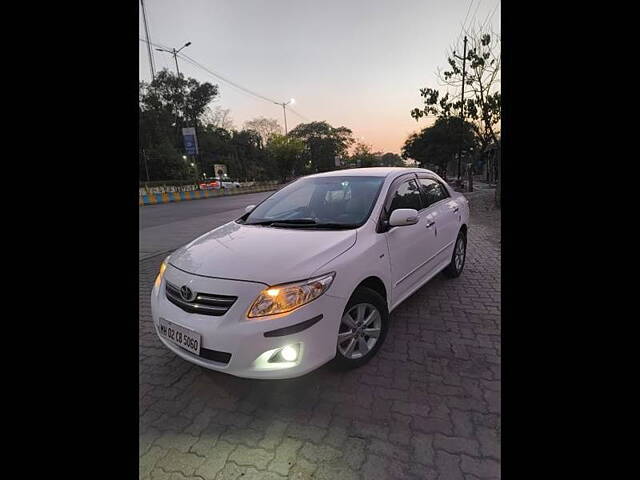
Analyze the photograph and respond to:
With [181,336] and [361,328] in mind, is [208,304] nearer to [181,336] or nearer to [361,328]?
[181,336]

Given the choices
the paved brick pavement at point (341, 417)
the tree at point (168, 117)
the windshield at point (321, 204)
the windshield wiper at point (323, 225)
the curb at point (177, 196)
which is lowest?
the paved brick pavement at point (341, 417)

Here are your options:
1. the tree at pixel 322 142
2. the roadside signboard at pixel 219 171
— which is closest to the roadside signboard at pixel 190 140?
the roadside signboard at pixel 219 171

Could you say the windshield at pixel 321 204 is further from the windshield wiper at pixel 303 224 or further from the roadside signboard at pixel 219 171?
the roadside signboard at pixel 219 171

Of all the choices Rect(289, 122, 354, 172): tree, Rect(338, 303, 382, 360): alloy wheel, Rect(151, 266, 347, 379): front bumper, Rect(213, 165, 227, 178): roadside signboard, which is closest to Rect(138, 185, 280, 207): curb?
Rect(213, 165, 227, 178): roadside signboard

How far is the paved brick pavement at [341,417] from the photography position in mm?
1769

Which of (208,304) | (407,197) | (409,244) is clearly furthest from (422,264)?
(208,304)

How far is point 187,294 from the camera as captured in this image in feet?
7.25

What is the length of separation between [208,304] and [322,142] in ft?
256

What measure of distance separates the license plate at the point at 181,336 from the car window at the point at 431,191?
2698mm

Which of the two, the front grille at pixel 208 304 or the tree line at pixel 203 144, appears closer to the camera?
the front grille at pixel 208 304

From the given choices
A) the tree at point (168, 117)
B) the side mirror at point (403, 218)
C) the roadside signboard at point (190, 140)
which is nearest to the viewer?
the side mirror at point (403, 218)

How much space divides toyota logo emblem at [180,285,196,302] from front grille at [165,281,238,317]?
0.06 ft

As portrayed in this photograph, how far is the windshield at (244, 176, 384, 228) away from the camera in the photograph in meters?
2.90
